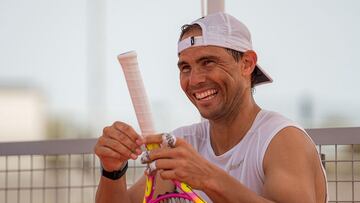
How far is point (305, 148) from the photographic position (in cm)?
279

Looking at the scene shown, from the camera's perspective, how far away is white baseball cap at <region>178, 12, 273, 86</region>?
115 inches

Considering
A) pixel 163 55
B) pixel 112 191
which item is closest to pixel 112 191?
pixel 112 191

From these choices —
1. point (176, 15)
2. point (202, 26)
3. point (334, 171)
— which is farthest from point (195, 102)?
point (176, 15)

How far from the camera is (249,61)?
3.00 meters

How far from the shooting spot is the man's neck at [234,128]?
297cm

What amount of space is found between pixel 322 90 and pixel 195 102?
10.2 ft

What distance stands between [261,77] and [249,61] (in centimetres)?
11

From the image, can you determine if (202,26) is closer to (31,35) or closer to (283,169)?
(283,169)

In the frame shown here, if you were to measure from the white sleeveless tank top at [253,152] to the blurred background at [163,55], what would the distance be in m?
1.20

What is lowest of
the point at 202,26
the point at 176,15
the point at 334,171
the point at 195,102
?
the point at 334,171

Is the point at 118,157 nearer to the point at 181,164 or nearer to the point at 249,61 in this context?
the point at 181,164

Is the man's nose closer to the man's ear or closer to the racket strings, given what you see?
the man's ear

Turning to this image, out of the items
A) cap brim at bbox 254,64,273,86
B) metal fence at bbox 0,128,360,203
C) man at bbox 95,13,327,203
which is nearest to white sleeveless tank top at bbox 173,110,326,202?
man at bbox 95,13,327,203

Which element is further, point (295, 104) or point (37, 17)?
point (37, 17)
